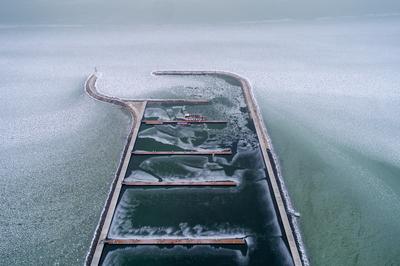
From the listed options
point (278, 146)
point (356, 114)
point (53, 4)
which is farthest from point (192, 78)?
point (53, 4)

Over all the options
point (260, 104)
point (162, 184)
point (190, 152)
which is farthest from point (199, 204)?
point (260, 104)

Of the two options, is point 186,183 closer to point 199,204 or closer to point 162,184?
point 162,184

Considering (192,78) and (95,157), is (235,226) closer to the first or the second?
(95,157)

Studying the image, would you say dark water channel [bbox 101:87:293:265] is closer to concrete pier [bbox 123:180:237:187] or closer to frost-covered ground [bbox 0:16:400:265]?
concrete pier [bbox 123:180:237:187]

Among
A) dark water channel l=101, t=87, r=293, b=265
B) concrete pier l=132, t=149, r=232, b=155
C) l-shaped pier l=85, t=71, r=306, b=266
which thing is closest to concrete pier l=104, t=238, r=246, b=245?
l-shaped pier l=85, t=71, r=306, b=266

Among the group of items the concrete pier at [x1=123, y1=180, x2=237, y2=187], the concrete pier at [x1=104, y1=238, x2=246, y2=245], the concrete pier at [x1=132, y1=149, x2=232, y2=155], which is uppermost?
the concrete pier at [x1=132, y1=149, x2=232, y2=155]

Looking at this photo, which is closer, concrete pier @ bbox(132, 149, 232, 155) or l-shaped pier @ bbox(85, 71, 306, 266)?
l-shaped pier @ bbox(85, 71, 306, 266)

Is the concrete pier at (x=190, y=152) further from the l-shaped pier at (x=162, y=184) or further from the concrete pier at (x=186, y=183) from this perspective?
the concrete pier at (x=186, y=183)

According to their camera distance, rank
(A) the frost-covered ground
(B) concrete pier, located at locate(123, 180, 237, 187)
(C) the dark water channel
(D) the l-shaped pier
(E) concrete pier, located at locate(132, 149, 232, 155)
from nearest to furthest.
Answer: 1. (C) the dark water channel
2. (D) the l-shaped pier
3. (A) the frost-covered ground
4. (B) concrete pier, located at locate(123, 180, 237, 187)
5. (E) concrete pier, located at locate(132, 149, 232, 155)
